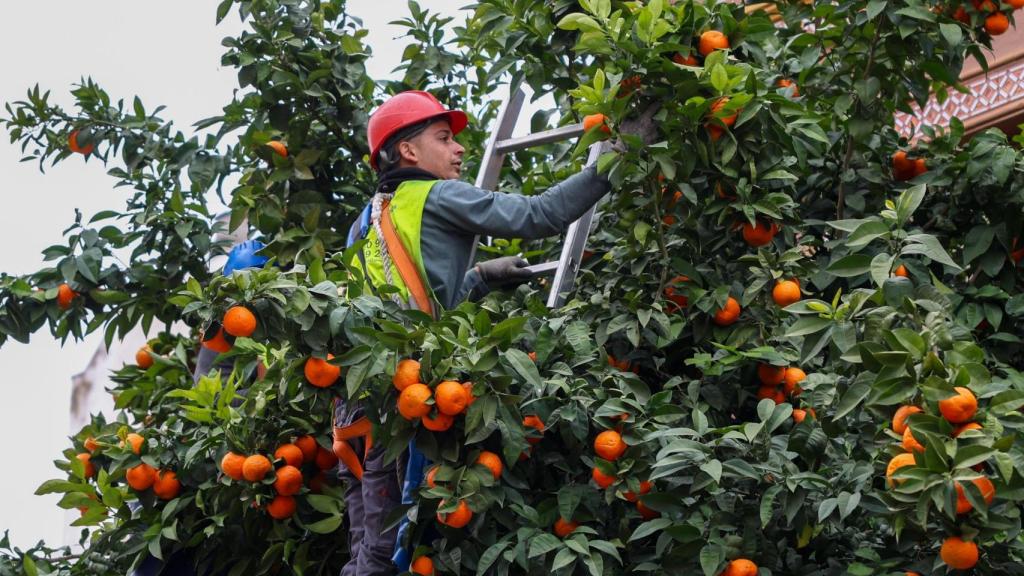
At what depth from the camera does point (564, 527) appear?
4.50 metres

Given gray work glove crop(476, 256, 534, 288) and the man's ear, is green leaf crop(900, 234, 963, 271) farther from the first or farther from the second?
the man's ear

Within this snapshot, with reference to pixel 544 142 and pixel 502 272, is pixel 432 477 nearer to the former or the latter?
pixel 502 272

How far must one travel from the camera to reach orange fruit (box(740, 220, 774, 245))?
197 inches

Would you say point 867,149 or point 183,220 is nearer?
point 867,149

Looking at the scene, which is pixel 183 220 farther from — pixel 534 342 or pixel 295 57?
pixel 534 342

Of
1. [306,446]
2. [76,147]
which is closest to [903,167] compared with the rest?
[306,446]

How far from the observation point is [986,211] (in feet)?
18.2

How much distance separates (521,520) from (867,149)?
2157 millimetres

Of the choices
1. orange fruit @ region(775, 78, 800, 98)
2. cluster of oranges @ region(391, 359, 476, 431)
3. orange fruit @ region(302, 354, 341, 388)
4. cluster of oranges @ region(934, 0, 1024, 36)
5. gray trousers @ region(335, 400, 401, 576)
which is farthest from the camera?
orange fruit @ region(775, 78, 800, 98)

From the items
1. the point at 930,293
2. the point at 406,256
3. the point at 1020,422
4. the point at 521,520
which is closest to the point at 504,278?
the point at 406,256

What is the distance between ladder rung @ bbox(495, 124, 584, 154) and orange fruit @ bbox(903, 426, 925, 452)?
1.94m

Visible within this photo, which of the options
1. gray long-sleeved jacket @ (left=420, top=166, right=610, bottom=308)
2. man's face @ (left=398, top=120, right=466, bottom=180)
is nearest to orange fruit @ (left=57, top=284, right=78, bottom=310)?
man's face @ (left=398, top=120, right=466, bottom=180)

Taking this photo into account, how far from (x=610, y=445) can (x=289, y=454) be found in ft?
4.45

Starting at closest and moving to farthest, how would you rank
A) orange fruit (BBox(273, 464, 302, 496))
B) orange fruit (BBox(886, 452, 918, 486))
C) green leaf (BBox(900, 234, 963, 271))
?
1. orange fruit (BBox(886, 452, 918, 486))
2. green leaf (BBox(900, 234, 963, 271))
3. orange fruit (BBox(273, 464, 302, 496))
